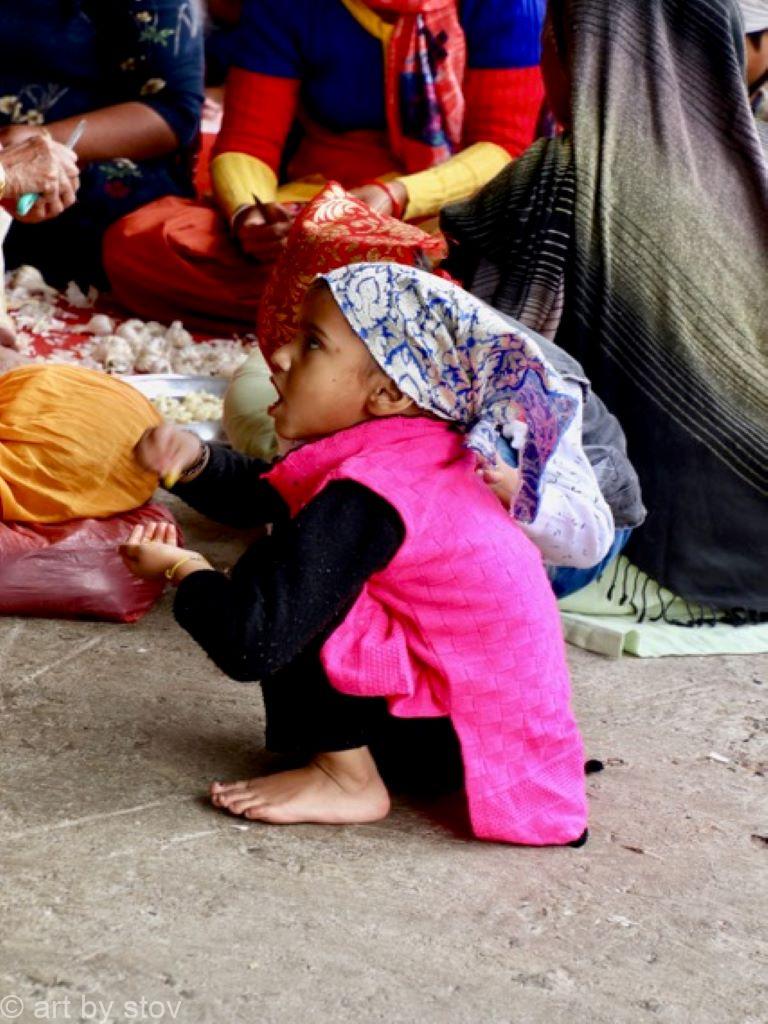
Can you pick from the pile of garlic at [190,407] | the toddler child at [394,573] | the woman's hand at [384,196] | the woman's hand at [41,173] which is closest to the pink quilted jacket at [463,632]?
the toddler child at [394,573]

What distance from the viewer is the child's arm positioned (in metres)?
2.26

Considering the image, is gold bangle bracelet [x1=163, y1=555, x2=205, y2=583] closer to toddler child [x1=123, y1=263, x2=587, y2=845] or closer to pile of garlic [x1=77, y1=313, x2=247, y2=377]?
toddler child [x1=123, y1=263, x2=587, y2=845]

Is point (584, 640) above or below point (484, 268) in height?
below

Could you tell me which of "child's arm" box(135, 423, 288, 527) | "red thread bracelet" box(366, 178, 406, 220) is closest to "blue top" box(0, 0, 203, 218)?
"red thread bracelet" box(366, 178, 406, 220)

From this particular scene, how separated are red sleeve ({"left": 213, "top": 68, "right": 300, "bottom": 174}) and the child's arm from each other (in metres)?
2.59

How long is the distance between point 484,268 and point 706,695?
1.04 m

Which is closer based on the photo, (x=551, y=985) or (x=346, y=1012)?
(x=346, y=1012)

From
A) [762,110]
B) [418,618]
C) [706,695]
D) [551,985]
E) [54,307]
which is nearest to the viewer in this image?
[551,985]

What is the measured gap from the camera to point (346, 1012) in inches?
66.6

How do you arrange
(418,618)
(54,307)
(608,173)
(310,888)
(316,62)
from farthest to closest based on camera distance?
(54,307), (316,62), (608,173), (418,618), (310,888)

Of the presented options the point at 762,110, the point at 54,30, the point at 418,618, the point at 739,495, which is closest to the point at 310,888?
the point at 418,618

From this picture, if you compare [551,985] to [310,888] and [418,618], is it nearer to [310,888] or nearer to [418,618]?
[310,888]

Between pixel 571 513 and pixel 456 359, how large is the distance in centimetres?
41

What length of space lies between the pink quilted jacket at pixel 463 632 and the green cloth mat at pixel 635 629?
83 centimetres
